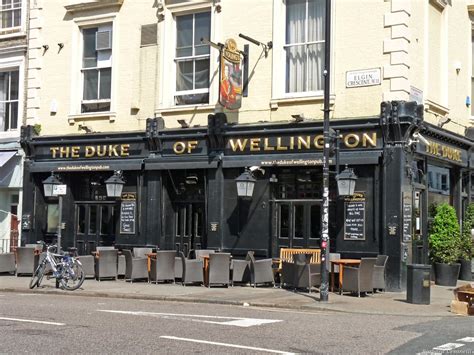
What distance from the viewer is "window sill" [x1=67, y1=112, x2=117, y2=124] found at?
2166cm

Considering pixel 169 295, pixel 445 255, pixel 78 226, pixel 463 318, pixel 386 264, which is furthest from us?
pixel 78 226

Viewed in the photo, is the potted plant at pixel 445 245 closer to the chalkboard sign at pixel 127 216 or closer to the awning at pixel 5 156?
the chalkboard sign at pixel 127 216

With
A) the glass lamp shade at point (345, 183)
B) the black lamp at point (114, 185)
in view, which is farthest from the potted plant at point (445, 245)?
the black lamp at point (114, 185)

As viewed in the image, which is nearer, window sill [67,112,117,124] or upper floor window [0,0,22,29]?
window sill [67,112,117,124]

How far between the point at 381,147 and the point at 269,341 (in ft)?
29.4

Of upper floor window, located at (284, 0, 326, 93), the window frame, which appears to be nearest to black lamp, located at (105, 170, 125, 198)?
the window frame

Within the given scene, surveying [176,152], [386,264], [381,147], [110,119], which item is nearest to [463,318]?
[386,264]

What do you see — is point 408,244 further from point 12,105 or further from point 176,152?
point 12,105

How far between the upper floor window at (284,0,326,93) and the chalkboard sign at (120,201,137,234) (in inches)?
236

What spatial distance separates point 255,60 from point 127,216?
619cm

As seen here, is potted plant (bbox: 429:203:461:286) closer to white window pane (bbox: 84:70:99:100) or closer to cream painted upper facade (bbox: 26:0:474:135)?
cream painted upper facade (bbox: 26:0:474:135)

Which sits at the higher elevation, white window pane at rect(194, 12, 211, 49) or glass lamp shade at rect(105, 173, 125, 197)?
white window pane at rect(194, 12, 211, 49)

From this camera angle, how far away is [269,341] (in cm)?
959

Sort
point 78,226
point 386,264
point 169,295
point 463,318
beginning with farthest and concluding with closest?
point 78,226, point 386,264, point 169,295, point 463,318
